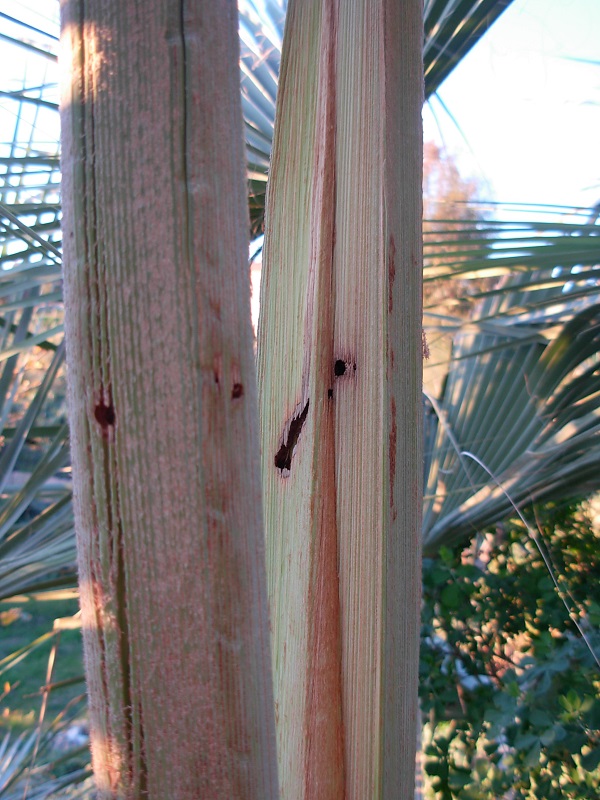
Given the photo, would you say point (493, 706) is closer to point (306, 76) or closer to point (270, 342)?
point (270, 342)

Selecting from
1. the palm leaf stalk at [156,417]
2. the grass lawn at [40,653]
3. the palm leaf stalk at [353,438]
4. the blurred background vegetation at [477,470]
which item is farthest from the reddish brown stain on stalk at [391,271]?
the grass lawn at [40,653]

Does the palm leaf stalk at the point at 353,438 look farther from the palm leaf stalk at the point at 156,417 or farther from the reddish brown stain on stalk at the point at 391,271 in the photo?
the palm leaf stalk at the point at 156,417

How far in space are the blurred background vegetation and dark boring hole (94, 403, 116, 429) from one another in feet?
2.17

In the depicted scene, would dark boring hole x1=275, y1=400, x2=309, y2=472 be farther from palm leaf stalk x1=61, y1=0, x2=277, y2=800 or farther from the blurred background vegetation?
the blurred background vegetation

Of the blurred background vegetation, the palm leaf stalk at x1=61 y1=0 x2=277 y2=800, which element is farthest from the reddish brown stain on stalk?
the blurred background vegetation

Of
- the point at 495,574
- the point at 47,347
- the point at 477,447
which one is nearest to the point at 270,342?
the point at 477,447

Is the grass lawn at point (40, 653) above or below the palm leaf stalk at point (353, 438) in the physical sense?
below

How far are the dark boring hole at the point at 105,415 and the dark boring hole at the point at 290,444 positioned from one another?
21 centimetres

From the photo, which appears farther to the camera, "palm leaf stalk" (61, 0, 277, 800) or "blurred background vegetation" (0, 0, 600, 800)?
"blurred background vegetation" (0, 0, 600, 800)

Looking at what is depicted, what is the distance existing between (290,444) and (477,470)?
95 cm

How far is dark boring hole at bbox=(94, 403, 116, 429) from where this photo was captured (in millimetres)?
257

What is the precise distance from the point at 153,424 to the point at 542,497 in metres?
1.19

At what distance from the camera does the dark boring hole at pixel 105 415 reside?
0.26m

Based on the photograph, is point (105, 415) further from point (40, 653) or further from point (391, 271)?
point (40, 653)
